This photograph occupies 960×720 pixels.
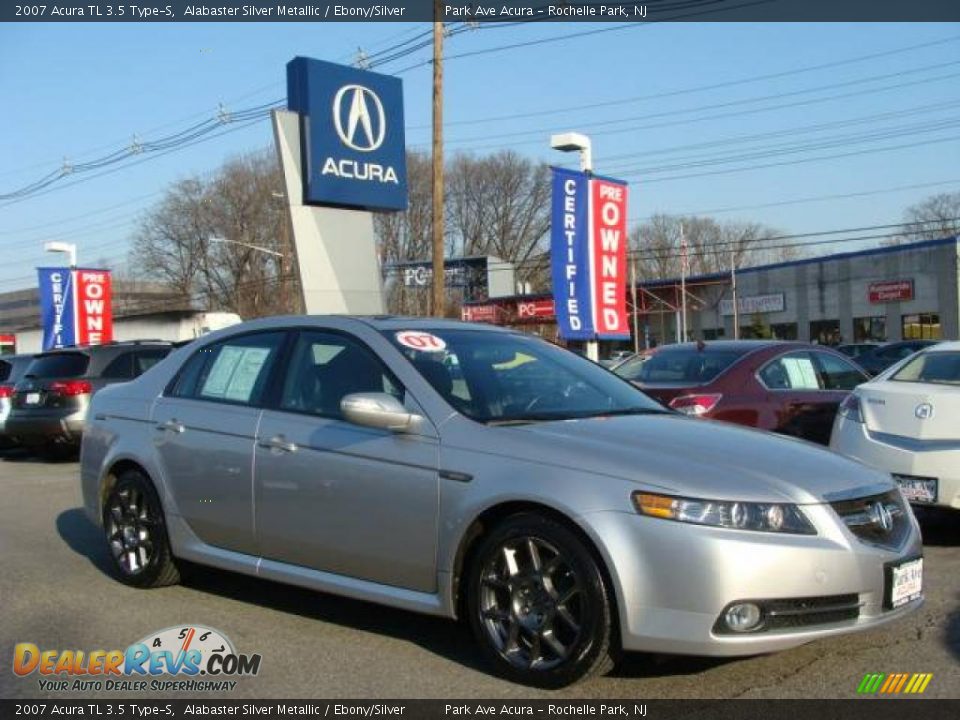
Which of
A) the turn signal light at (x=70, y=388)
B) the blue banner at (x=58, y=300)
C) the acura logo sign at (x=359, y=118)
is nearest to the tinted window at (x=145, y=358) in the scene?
the turn signal light at (x=70, y=388)

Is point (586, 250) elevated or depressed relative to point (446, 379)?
elevated

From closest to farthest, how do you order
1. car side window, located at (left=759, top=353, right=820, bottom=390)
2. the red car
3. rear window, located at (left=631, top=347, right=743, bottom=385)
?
1. the red car
2. rear window, located at (left=631, top=347, right=743, bottom=385)
3. car side window, located at (left=759, top=353, right=820, bottom=390)

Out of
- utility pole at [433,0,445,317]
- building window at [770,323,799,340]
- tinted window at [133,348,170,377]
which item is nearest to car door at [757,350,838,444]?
tinted window at [133,348,170,377]

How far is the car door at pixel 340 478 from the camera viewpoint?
4.52 m

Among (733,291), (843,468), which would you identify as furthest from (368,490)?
(733,291)

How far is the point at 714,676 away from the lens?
4.27 metres

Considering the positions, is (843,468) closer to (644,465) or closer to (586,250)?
(644,465)

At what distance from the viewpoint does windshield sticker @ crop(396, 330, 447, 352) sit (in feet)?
16.5

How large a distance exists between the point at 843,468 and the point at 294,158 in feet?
39.0

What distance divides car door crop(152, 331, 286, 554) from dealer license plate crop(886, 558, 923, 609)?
10.2 feet

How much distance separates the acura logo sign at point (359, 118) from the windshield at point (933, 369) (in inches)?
388

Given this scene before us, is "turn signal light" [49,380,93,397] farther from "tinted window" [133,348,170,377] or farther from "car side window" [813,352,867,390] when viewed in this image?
"car side window" [813,352,867,390]

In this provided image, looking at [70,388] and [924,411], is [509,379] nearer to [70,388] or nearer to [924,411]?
[924,411]

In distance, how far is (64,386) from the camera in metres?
13.7
